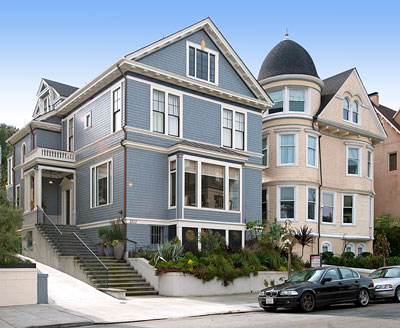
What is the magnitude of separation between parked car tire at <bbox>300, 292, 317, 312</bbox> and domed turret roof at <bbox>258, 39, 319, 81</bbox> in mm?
17760

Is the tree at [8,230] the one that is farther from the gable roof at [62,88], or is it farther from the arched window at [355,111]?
the arched window at [355,111]

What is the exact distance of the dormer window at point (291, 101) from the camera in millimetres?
29109

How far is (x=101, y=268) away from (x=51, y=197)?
9.78m

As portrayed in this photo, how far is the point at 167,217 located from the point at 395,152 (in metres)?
23.0

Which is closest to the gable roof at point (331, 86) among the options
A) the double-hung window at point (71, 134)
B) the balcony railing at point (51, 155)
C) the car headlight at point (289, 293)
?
the double-hung window at point (71, 134)

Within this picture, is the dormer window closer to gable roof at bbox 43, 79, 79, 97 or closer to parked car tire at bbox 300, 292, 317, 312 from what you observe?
gable roof at bbox 43, 79, 79, 97

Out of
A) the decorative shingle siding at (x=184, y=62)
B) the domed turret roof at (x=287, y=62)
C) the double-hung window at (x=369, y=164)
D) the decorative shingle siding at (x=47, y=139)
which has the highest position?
the domed turret roof at (x=287, y=62)

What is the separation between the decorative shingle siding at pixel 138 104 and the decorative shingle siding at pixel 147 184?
1257mm

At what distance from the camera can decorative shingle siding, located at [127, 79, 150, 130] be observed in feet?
71.6

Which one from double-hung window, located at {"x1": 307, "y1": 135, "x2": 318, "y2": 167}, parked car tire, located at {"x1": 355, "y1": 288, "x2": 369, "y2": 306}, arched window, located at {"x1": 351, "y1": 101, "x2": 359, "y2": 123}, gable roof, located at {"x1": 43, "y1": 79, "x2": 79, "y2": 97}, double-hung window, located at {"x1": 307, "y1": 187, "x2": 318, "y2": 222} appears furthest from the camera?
arched window, located at {"x1": 351, "y1": 101, "x2": 359, "y2": 123}

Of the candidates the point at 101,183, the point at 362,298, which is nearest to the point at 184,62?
the point at 101,183

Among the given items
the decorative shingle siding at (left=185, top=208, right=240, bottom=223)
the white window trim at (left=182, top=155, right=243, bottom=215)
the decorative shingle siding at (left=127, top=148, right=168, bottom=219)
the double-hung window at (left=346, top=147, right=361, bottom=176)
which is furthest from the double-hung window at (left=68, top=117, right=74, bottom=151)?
the double-hung window at (left=346, top=147, right=361, bottom=176)

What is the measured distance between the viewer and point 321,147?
2991 centimetres

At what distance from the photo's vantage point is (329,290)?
14.7 metres
